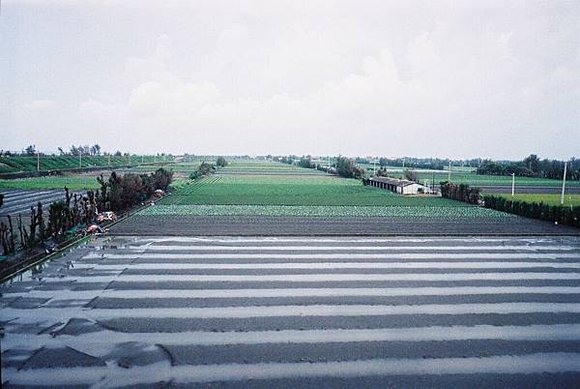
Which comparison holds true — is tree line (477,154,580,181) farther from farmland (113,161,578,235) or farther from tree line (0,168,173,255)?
tree line (0,168,173,255)

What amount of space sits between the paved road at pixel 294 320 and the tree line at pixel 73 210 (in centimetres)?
257

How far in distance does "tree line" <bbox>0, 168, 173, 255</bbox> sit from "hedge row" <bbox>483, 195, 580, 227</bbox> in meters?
31.2

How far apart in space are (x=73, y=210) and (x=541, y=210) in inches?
1264

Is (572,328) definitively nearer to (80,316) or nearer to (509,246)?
(509,246)

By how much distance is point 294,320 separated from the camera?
11.8 metres

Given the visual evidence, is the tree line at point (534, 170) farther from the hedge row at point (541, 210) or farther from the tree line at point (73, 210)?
the tree line at point (73, 210)

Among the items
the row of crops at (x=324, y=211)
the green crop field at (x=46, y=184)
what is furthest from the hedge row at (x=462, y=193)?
the green crop field at (x=46, y=184)

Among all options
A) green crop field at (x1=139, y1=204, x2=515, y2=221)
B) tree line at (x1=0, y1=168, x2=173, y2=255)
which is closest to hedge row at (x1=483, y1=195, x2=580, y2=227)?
A: green crop field at (x1=139, y1=204, x2=515, y2=221)

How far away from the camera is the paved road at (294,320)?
29.3 feet

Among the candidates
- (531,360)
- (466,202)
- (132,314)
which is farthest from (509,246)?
(466,202)

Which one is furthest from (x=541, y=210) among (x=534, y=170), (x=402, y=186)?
(x=534, y=170)

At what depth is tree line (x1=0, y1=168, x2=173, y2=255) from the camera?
63.8 ft

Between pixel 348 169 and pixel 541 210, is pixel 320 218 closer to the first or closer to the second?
pixel 541 210

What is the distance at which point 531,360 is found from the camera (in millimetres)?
9547
